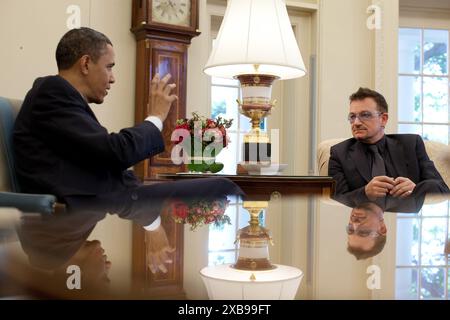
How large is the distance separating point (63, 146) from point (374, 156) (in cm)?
148

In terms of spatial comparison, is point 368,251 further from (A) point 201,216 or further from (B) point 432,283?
(A) point 201,216

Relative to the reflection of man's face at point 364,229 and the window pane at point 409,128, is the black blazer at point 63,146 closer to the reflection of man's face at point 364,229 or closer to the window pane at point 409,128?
the reflection of man's face at point 364,229

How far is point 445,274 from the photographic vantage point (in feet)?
1.33

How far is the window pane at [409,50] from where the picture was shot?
5.17 metres

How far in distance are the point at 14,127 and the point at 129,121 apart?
8.51 ft

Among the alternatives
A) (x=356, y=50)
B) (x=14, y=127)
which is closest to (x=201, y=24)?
(x=356, y=50)

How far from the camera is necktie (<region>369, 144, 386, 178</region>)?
252 cm

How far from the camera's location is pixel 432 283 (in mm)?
365

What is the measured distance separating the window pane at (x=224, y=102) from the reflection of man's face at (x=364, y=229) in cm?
391

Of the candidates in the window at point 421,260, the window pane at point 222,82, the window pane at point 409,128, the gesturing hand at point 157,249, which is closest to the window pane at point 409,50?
the window pane at point 409,128

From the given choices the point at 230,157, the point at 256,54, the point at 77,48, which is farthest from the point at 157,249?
the point at 230,157

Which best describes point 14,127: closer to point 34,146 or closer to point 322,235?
point 34,146

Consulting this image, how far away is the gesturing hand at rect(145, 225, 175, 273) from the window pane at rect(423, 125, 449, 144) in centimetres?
495

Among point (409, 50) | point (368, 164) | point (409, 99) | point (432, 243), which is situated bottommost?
point (432, 243)
